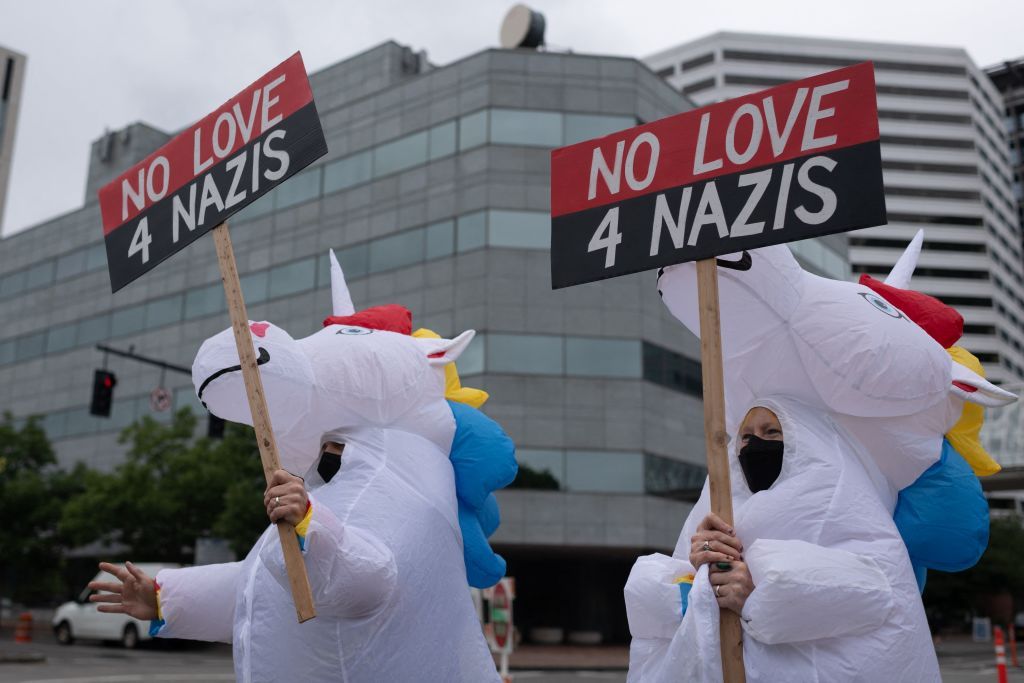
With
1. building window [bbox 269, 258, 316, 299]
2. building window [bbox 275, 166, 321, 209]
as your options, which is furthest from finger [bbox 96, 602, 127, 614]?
building window [bbox 275, 166, 321, 209]

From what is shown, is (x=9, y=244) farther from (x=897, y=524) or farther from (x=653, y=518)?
(x=897, y=524)

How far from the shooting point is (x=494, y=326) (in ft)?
82.0

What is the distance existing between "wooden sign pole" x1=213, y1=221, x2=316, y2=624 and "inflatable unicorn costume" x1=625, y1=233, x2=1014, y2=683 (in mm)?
1187

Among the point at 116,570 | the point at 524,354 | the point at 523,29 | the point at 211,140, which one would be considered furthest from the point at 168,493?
the point at 211,140

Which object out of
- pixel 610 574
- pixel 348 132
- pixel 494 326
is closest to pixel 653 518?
pixel 610 574

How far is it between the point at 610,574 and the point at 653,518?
4.33 m

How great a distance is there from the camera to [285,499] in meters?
3.17

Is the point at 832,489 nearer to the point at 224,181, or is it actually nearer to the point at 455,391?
the point at 455,391

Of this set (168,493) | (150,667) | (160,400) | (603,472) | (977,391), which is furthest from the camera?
(603,472)

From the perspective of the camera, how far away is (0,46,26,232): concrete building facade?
5994cm

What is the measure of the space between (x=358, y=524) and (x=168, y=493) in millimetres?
21860

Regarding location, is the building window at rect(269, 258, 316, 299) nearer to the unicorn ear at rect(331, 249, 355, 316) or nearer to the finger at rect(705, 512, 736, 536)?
the unicorn ear at rect(331, 249, 355, 316)

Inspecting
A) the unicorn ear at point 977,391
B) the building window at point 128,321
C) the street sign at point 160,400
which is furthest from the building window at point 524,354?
the unicorn ear at point 977,391

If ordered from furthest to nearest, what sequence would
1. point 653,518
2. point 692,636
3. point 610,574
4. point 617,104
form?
point 610,574 → point 617,104 → point 653,518 → point 692,636
